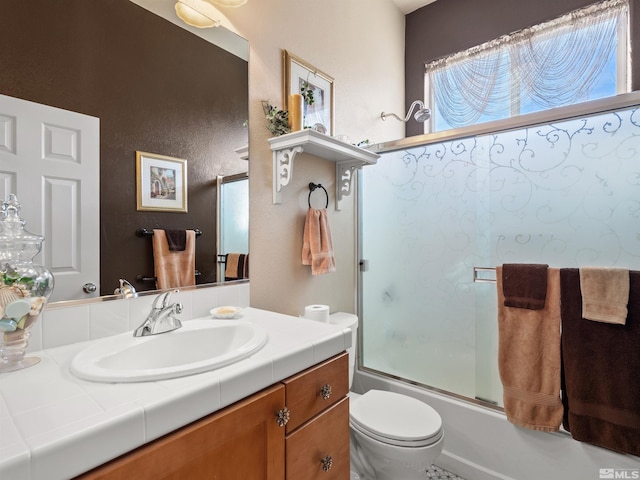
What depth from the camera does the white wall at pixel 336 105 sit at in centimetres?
155

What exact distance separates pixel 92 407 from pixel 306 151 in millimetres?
1445

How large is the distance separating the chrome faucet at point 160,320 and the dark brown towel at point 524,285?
4.67 ft

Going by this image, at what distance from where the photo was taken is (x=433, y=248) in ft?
6.41

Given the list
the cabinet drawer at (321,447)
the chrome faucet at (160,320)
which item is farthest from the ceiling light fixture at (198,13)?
the cabinet drawer at (321,447)

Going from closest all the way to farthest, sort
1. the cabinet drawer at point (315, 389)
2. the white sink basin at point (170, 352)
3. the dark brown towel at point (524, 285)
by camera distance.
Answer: the white sink basin at point (170, 352) → the cabinet drawer at point (315, 389) → the dark brown towel at point (524, 285)

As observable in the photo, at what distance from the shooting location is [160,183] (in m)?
1.20

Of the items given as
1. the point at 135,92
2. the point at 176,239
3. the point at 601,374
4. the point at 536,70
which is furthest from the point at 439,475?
the point at 536,70

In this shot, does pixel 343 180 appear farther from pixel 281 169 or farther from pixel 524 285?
pixel 524 285

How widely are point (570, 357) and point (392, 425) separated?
0.80 meters

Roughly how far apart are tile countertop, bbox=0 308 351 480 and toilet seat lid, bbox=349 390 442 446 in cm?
67

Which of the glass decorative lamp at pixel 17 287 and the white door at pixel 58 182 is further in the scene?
the white door at pixel 58 182

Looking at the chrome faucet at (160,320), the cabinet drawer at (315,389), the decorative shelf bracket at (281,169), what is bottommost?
the cabinet drawer at (315,389)

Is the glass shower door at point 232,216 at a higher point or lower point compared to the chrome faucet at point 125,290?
higher

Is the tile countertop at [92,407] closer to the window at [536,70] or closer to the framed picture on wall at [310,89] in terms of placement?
the framed picture on wall at [310,89]
